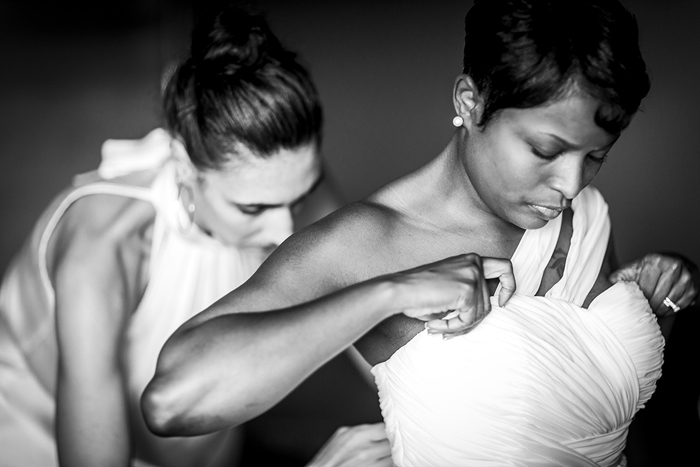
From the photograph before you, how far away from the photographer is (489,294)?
3.81 feet

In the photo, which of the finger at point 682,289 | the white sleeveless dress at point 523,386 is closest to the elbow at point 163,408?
the white sleeveless dress at point 523,386

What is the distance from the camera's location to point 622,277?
53.7 inches

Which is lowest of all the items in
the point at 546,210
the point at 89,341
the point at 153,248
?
the point at 89,341

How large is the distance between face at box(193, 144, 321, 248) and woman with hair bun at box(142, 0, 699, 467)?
0.33m

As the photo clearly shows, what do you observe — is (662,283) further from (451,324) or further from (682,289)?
(451,324)

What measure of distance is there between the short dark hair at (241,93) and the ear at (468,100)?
446 mm

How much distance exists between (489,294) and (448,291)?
0.69 ft

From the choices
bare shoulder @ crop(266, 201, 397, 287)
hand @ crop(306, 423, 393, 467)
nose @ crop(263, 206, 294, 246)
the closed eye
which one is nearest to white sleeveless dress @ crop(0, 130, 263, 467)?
nose @ crop(263, 206, 294, 246)

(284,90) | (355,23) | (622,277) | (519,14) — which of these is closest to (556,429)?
(622,277)

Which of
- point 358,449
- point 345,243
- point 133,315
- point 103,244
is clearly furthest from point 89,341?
point 345,243

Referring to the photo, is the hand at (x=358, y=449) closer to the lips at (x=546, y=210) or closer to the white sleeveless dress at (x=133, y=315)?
the white sleeveless dress at (x=133, y=315)

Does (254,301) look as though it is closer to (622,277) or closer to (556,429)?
(556,429)

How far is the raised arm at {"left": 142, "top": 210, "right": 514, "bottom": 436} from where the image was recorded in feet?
2.97

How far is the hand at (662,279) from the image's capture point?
54.1 inches
